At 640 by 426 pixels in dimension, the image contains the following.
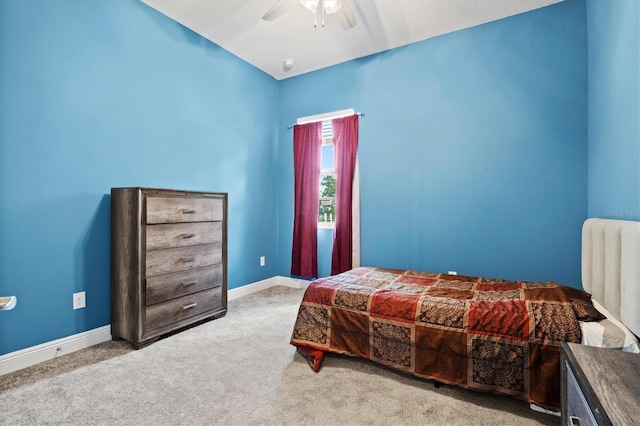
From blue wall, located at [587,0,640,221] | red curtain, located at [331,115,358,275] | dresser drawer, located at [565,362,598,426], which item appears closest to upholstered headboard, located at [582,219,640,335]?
blue wall, located at [587,0,640,221]

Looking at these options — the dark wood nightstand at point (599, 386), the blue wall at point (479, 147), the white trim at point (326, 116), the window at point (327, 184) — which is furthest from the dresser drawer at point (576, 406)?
the white trim at point (326, 116)

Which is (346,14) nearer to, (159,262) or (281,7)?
(281,7)

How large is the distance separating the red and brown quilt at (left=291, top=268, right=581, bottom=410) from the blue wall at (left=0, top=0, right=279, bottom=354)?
1.74 m

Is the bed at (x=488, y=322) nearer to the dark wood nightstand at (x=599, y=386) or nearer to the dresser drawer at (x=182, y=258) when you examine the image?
the dark wood nightstand at (x=599, y=386)

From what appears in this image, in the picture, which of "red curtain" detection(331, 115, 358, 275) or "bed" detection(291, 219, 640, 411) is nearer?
"bed" detection(291, 219, 640, 411)

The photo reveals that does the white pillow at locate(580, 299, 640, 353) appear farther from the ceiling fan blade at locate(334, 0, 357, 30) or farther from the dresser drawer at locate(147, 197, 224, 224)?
the dresser drawer at locate(147, 197, 224, 224)

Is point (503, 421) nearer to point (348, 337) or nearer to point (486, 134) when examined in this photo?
point (348, 337)

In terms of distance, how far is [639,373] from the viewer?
3.17 ft

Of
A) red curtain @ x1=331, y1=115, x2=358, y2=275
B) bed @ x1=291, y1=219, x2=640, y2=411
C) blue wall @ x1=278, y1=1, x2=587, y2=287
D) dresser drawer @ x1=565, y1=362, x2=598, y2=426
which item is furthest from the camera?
red curtain @ x1=331, y1=115, x2=358, y2=275

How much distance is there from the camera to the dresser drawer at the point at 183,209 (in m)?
2.32

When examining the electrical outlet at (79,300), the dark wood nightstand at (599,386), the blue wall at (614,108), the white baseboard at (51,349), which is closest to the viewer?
the dark wood nightstand at (599,386)

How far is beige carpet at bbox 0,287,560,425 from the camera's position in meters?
1.51

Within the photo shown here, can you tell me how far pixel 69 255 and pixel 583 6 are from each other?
4.58 meters

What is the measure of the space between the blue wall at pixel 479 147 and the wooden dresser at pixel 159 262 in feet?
5.92
